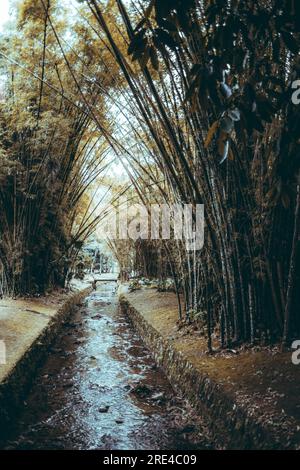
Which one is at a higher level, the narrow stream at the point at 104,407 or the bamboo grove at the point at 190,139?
the bamboo grove at the point at 190,139

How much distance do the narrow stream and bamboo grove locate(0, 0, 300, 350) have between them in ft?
1.76

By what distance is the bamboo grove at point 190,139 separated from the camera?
1.21 m

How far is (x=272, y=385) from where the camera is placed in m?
1.75

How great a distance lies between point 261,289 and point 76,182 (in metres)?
4.10

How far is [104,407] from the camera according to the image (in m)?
2.27

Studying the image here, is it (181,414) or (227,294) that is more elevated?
(227,294)

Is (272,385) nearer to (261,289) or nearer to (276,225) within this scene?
(261,289)

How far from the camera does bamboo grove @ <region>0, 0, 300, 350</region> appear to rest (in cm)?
121

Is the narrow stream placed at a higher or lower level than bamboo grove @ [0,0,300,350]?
lower

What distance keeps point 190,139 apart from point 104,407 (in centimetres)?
218

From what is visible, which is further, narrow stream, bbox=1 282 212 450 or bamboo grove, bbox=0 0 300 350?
narrow stream, bbox=1 282 212 450

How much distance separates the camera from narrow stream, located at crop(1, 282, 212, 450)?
184 cm

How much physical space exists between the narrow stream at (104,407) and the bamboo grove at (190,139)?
1.76 ft
